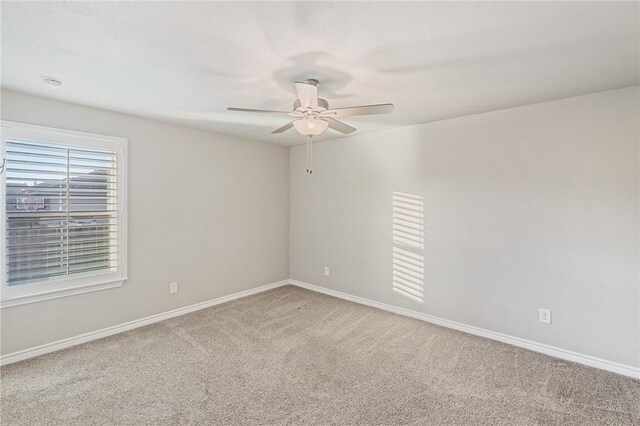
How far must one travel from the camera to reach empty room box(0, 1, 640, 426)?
6.03ft

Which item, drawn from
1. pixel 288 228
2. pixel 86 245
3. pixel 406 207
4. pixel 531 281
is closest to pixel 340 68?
pixel 406 207

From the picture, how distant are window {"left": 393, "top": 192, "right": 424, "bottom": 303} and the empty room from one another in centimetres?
3

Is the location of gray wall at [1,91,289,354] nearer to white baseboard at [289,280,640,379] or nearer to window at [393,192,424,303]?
white baseboard at [289,280,640,379]

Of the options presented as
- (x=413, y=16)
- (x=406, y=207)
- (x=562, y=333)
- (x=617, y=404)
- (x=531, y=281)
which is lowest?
(x=617, y=404)

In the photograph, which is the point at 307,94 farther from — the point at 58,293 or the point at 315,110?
the point at 58,293

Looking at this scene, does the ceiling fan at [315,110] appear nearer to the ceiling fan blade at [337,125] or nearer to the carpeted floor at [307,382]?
the ceiling fan blade at [337,125]

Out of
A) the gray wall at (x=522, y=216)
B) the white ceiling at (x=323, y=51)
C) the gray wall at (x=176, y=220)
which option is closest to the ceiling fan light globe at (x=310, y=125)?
the white ceiling at (x=323, y=51)

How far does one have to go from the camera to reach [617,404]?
2.20 m

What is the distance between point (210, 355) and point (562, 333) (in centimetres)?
322

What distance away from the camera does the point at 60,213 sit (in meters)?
2.93

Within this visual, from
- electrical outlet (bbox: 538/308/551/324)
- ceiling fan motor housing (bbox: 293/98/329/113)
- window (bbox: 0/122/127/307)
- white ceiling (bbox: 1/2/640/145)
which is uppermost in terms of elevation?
white ceiling (bbox: 1/2/640/145)

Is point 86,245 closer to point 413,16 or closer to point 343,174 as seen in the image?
point 343,174

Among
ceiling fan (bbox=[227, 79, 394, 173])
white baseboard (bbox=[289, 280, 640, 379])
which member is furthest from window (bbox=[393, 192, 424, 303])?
ceiling fan (bbox=[227, 79, 394, 173])

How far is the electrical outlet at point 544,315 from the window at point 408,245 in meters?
1.17
